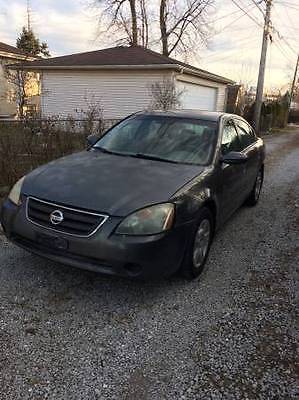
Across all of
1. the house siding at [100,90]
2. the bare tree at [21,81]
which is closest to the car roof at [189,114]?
the house siding at [100,90]

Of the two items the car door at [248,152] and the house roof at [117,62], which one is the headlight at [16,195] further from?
the house roof at [117,62]

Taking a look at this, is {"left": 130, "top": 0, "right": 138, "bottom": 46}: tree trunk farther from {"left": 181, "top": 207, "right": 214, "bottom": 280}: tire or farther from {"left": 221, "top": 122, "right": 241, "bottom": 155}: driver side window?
{"left": 181, "top": 207, "right": 214, "bottom": 280}: tire

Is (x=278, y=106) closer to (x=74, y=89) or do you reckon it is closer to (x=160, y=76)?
(x=160, y=76)

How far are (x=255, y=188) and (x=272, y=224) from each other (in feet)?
A: 3.19

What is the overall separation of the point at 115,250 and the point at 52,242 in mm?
563

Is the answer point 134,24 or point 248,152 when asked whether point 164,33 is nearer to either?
point 134,24

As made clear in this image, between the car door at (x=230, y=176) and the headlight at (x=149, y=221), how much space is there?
49.0 inches

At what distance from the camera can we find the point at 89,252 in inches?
114

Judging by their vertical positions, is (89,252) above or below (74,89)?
below

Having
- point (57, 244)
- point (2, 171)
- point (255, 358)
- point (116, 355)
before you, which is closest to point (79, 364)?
point (116, 355)

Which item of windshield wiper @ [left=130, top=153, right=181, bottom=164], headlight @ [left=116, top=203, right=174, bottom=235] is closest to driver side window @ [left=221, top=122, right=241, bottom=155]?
windshield wiper @ [left=130, top=153, right=181, bottom=164]

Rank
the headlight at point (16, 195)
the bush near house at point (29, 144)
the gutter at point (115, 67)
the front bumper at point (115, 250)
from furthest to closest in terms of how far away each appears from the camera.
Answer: the gutter at point (115, 67) → the bush near house at point (29, 144) → the headlight at point (16, 195) → the front bumper at point (115, 250)

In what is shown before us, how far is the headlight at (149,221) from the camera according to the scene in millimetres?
2879

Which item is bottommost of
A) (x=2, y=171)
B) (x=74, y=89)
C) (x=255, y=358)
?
(x=255, y=358)
